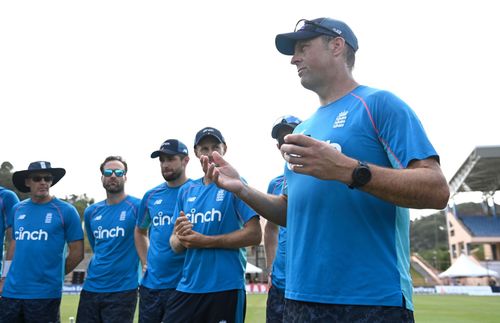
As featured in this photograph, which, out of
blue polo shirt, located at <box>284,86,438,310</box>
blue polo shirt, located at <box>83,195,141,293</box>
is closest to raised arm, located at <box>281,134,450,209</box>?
blue polo shirt, located at <box>284,86,438,310</box>

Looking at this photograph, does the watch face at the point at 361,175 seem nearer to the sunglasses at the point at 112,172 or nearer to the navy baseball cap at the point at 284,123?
the navy baseball cap at the point at 284,123

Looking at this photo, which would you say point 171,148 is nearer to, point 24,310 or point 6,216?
point 6,216

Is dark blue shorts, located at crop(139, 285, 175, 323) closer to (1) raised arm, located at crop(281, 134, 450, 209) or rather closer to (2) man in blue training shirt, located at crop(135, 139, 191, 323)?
(2) man in blue training shirt, located at crop(135, 139, 191, 323)

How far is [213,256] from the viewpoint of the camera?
446 cm

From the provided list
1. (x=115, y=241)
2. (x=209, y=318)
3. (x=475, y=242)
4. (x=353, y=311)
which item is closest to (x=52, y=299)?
(x=115, y=241)

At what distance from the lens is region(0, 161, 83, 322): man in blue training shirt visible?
5855mm

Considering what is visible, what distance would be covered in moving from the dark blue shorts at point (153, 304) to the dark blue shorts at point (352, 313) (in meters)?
2.92

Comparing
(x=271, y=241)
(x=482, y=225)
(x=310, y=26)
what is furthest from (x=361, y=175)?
(x=482, y=225)

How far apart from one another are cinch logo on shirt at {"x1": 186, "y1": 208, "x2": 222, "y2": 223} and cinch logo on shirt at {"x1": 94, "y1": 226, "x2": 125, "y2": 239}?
1.92m

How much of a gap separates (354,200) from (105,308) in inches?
181

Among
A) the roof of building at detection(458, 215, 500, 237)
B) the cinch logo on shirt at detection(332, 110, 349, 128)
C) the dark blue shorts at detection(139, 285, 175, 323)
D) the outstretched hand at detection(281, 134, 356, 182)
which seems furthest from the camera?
the roof of building at detection(458, 215, 500, 237)

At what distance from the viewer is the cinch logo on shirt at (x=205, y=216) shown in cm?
457

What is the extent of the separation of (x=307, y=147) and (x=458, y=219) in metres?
55.6

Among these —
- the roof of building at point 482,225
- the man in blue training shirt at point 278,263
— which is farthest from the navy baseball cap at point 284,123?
the roof of building at point 482,225
